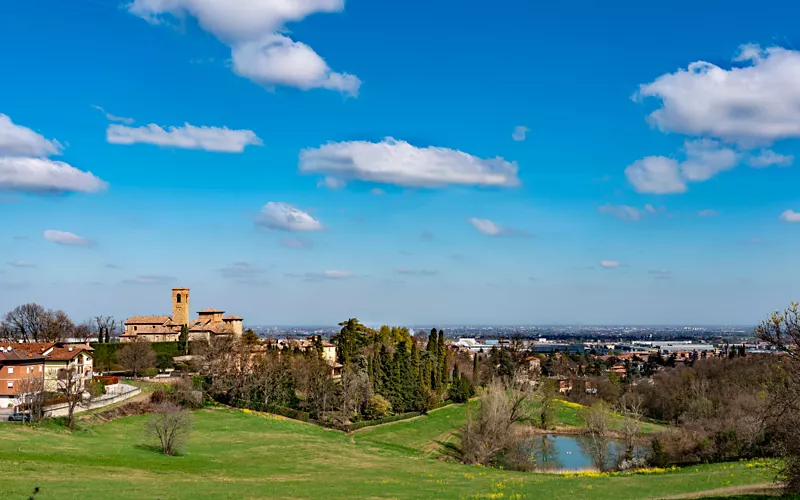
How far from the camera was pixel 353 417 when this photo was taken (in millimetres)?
81688

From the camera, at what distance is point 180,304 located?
134 metres

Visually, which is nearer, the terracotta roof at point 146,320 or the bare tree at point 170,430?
the bare tree at point 170,430

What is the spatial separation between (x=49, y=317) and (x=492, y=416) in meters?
97.2

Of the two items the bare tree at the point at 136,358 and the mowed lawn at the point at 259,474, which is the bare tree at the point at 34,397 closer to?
the mowed lawn at the point at 259,474

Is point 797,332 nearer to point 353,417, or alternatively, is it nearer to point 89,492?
point 89,492

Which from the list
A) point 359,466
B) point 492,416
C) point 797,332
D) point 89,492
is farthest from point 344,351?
point 797,332

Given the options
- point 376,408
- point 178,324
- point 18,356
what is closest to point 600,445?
point 376,408

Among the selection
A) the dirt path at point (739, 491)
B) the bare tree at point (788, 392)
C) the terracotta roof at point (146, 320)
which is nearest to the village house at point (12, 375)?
the terracotta roof at point (146, 320)

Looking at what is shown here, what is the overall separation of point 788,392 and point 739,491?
364 inches

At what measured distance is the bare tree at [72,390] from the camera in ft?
181

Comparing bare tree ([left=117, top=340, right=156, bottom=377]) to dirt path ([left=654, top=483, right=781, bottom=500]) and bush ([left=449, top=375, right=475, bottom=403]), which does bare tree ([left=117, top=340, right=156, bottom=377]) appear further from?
dirt path ([left=654, top=483, right=781, bottom=500])

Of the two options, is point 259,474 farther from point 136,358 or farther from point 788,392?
point 136,358

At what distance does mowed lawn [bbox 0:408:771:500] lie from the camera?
108ft

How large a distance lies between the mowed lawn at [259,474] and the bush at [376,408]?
19.5 meters
